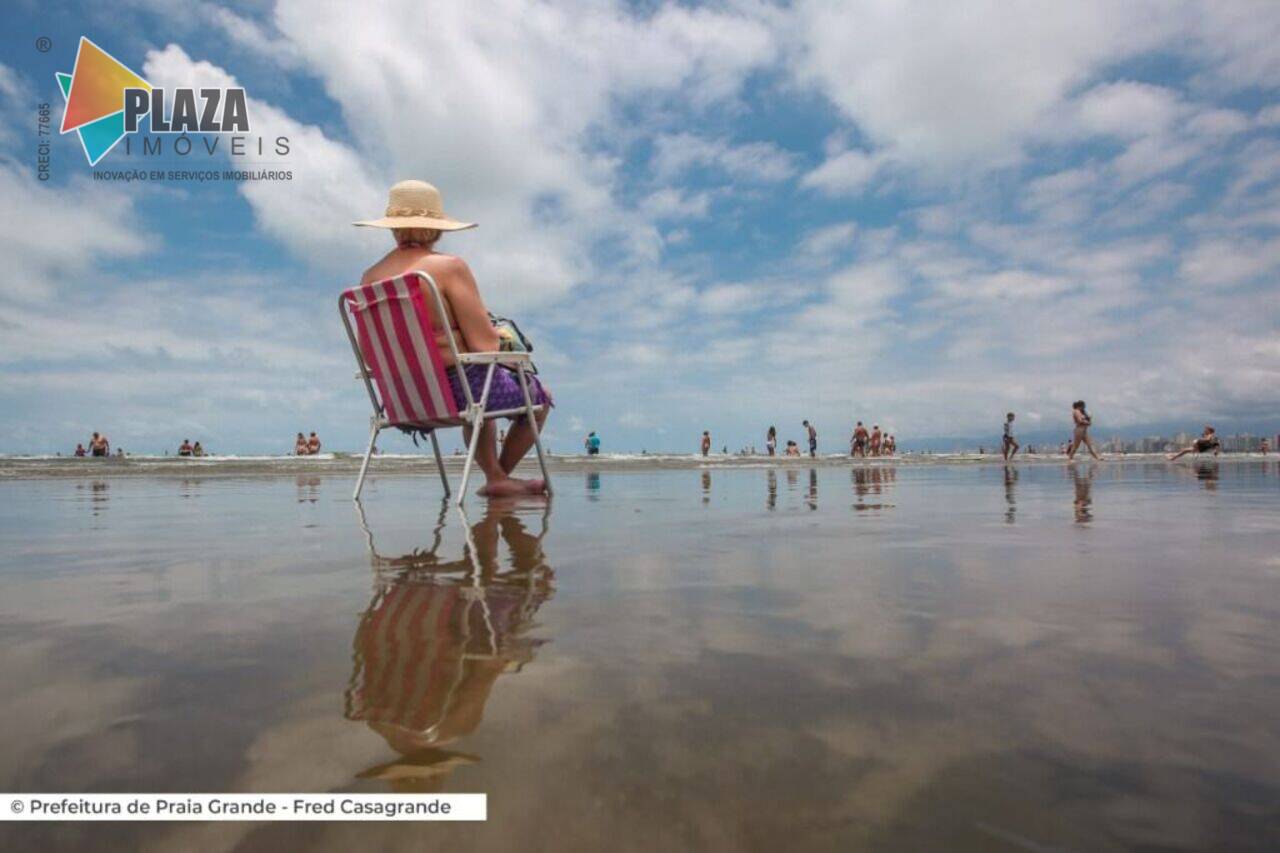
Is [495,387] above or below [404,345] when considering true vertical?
below

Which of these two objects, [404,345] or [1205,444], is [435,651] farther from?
[1205,444]

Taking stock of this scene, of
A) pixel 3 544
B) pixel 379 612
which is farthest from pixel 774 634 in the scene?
pixel 3 544

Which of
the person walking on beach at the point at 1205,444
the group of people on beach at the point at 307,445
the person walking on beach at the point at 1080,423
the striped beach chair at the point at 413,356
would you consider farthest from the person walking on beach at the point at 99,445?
the person walking on beach at the point at 1205,444

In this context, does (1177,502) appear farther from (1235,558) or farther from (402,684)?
(402,684)

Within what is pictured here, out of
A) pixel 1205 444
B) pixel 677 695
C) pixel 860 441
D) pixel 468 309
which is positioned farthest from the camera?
pixel 860 441

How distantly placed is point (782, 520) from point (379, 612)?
226 centimetres

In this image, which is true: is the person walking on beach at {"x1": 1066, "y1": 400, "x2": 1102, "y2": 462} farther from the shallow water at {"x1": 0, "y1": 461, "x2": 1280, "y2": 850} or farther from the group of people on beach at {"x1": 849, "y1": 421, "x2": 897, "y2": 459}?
the shallow water at {"x1": 0, "y1": 461, "x2": 1280, "y2": 850}

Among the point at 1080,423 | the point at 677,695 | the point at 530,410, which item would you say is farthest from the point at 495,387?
the point at 1080,423

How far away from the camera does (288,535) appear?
116 inches

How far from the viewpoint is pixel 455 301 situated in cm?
446

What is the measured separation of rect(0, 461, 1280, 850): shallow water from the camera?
68 cm

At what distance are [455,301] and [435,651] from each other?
356cm
